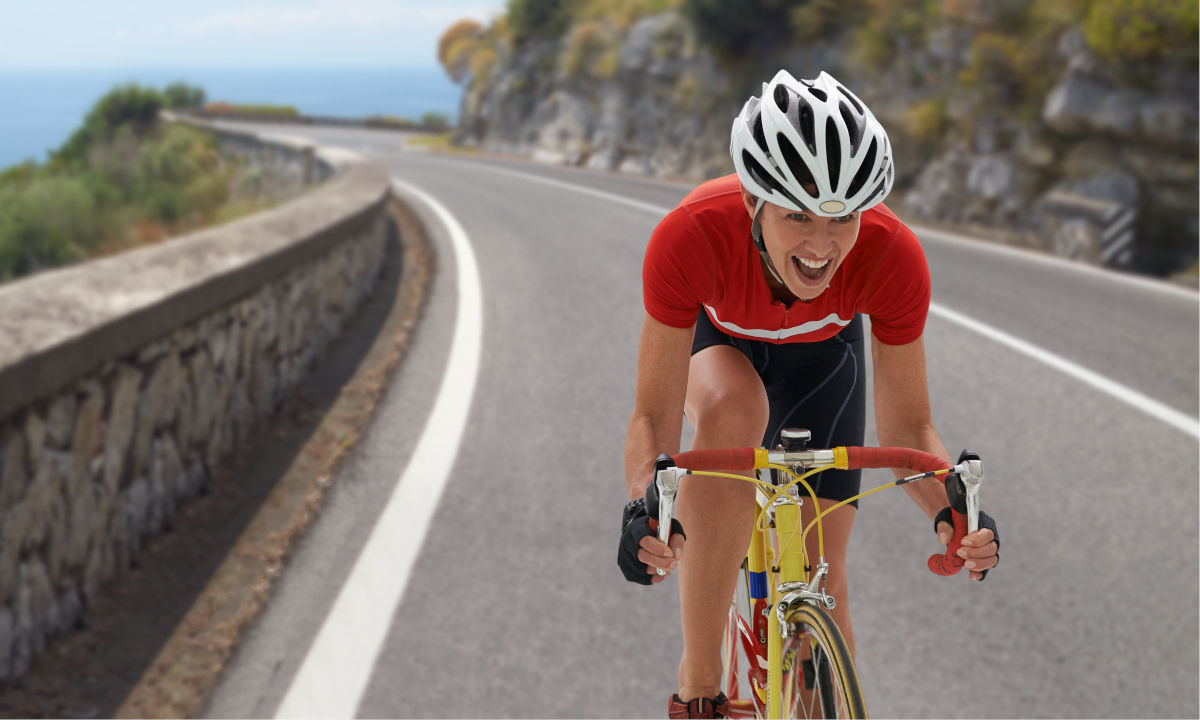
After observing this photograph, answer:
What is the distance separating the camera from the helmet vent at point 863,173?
1.46m

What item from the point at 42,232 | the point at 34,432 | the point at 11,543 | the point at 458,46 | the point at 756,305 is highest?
the point at 458,46

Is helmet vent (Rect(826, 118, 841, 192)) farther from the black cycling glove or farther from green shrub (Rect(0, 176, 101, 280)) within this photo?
green shrub (Rect(0, 176, 101, 280))

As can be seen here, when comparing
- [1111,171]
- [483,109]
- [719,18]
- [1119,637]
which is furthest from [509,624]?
[483,109]

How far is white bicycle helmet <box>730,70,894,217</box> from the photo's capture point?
145 cm

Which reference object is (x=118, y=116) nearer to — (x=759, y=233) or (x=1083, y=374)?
(x=1083, y=374)

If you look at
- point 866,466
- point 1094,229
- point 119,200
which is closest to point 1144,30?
point 1094,229

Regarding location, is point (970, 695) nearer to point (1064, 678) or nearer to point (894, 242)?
point (1064, 678)

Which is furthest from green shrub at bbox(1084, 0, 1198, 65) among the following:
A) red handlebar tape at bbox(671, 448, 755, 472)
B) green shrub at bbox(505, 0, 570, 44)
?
green shrub at bbox(505, 0, 570, 44)

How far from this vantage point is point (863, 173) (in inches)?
57.6

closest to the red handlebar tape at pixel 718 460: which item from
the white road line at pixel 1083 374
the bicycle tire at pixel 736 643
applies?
the bicycle tire at pixel 736 643

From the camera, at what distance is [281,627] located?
4023mm

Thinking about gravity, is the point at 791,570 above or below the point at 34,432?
above

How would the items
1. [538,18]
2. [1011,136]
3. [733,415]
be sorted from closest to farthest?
[733,415] → [1011,136] → [538,18]

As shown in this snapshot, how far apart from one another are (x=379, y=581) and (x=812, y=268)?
332 cm
